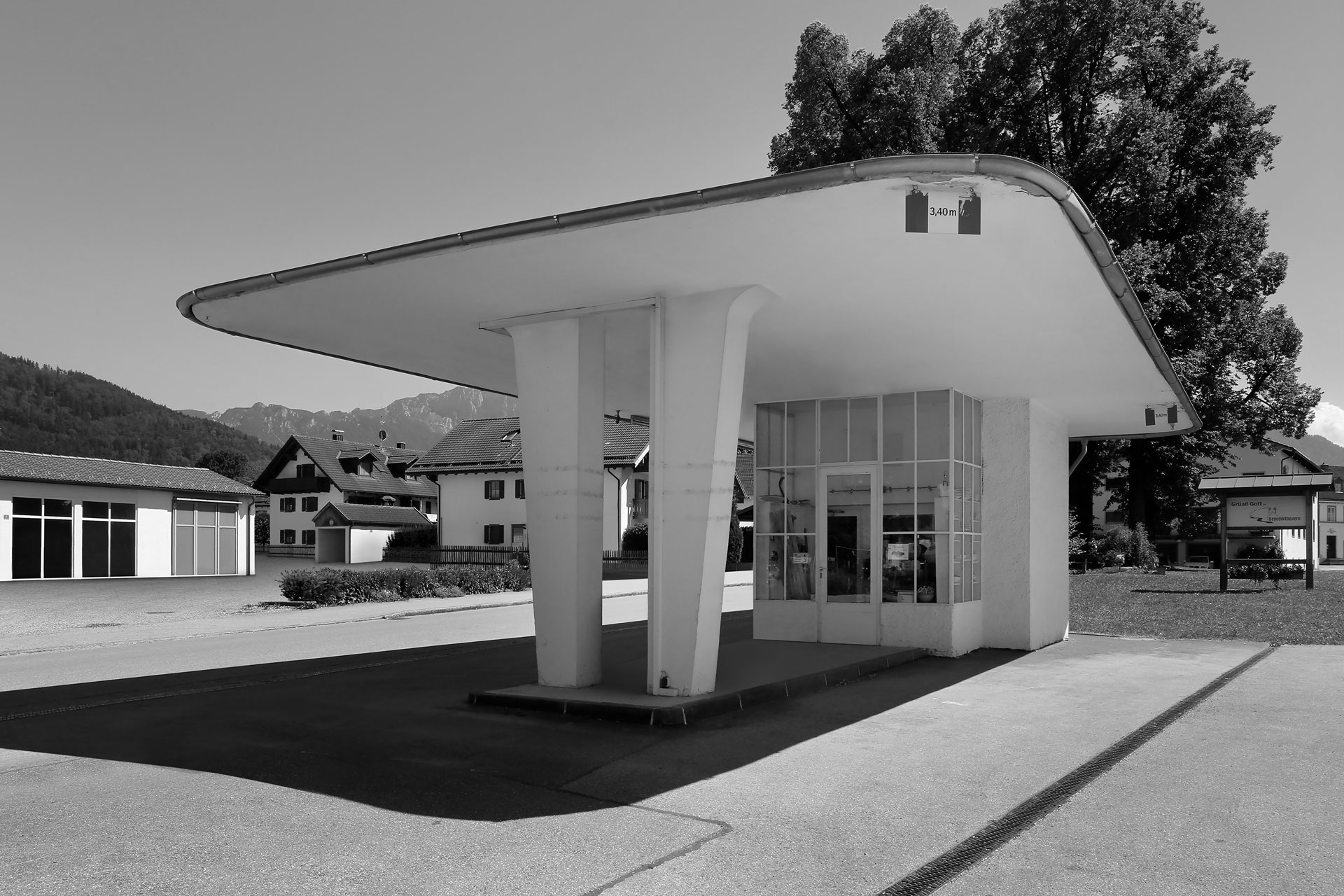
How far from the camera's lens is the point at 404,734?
803 cm

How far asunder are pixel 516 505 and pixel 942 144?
1165 inches

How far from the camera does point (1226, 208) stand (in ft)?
102

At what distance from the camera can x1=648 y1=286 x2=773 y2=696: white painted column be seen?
29.5ft

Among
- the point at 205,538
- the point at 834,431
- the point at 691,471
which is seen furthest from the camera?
the point at 205,538

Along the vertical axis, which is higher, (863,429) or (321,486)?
(863,429)

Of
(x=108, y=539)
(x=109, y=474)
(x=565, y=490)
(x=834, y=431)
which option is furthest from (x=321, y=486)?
(x=565, y=490)

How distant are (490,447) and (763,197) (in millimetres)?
50312

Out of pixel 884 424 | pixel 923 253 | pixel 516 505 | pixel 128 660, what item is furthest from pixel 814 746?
pixel 516 505

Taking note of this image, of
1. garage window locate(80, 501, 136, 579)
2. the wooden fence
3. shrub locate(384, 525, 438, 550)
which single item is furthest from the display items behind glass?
shrub locate(384, 525, 438, 550)

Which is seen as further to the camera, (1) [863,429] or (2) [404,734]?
(1) [863,429]

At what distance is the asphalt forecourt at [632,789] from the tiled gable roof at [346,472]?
5953cm

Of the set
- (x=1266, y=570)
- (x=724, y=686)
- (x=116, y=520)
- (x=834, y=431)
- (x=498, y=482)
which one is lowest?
(x=1266, y=570)

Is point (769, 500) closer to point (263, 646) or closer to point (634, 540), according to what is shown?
point (263, 646)

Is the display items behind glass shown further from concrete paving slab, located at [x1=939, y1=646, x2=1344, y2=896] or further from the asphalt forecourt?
concrete paving slab, located at [x1=939, y1=646, x2=1344, y2=896]
